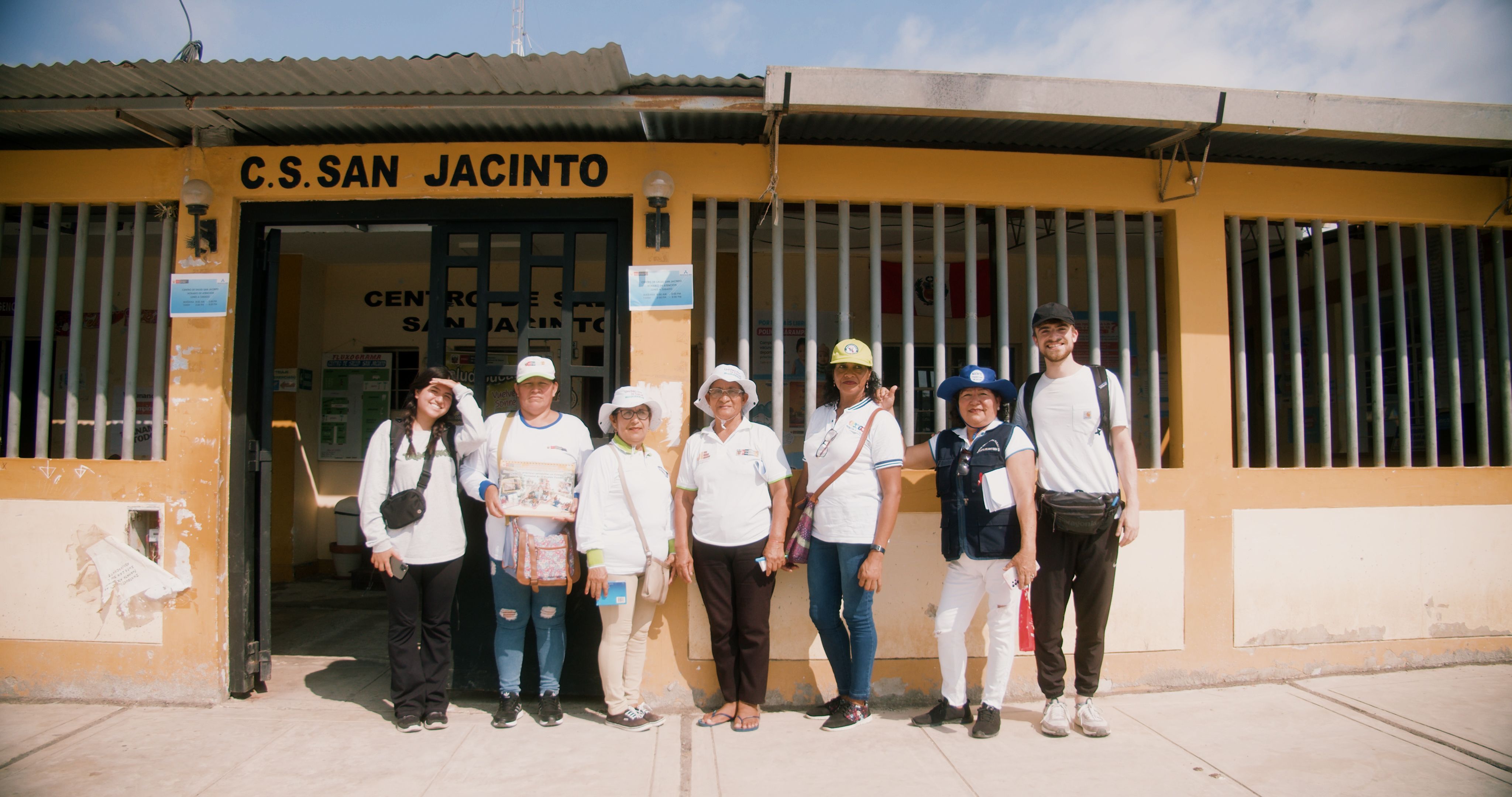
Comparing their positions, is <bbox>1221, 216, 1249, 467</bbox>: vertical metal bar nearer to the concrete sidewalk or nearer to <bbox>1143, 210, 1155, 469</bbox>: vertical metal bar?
<bbox>1143, 210, 1155, 469</bbox>: vertical metal bar

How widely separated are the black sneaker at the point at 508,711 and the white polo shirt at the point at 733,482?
122 cm

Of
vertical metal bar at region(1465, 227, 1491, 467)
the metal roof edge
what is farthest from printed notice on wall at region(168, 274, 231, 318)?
vertical metal bar at region(1465, 227, 1491, 467)

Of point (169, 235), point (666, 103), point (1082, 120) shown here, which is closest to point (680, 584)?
point (666, 103)

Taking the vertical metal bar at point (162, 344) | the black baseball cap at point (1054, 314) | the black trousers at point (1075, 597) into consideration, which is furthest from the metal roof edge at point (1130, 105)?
the vertical metal bar at point (162, 344)

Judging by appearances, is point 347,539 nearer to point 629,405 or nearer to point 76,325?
point 76,325

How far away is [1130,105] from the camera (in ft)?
12.4

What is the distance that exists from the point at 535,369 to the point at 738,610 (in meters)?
1.52

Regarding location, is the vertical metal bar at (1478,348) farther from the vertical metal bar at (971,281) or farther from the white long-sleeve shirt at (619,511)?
the white long-sleeve shirt at (619,511)

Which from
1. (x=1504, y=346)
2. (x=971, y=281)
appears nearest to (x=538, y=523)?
(x=971, y=281)

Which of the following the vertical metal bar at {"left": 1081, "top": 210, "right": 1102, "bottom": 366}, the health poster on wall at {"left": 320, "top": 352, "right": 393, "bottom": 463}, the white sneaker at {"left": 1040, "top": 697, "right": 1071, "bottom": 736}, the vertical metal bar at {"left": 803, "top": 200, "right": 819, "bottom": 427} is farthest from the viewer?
the health poster on wall at {"left": 320, "top": 352, "right": 393, "bottom": 463}

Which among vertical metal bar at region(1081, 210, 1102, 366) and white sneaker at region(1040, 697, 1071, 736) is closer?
white sneaker at region(1040, 697, 1071, 736)

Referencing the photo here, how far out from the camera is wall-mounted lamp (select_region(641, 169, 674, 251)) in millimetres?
4082

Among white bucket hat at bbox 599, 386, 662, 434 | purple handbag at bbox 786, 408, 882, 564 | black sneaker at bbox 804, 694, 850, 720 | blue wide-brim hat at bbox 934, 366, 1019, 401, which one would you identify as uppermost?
blue wide-brim hat at bbox 934, 366, 1019, 401

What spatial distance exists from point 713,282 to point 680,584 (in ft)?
5.35
